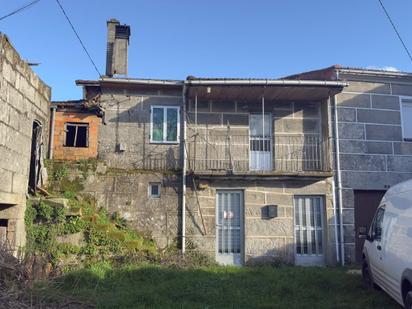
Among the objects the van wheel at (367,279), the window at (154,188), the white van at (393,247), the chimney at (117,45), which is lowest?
the van wheel at (367,279)

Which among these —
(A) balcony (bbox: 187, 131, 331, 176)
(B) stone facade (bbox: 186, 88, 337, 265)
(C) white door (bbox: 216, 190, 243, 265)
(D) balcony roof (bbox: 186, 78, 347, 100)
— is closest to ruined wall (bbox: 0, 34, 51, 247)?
(D) balcony roof (bbox: 186, 78, 347, 100)

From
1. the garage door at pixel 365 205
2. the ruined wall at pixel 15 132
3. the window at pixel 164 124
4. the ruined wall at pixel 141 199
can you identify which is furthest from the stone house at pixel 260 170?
the ruined wall at pixel 15 132

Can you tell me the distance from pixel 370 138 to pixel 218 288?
7.31 metres

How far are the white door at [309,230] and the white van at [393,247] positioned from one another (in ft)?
13.9

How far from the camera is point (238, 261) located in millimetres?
12180

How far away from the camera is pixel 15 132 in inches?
393

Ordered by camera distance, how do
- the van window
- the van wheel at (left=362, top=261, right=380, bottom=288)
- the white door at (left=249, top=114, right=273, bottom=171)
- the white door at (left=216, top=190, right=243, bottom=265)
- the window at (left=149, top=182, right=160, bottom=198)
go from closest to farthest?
the van window
the van wheel at (left=362, top=261, right=380, bottom=288)
the white door at (left=216, top=190, right=243, bottom=265)
the window at (left=149, top=182, right=160, bottom=198)
the white door at (left=249, top=114, right=273, bottom=171)

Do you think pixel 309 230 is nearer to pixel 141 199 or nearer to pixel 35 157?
pixel 141 199

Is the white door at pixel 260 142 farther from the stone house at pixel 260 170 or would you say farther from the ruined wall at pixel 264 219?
the ruined wall at pixel 264 219

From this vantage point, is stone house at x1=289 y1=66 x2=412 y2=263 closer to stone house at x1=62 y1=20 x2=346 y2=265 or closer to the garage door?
the garage door

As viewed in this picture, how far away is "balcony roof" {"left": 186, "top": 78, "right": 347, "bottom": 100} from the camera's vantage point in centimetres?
1180

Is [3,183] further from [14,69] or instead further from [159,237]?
[159,237]

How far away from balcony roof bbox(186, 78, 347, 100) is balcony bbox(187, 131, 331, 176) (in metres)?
1.21

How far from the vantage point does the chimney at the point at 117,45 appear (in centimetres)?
1323
